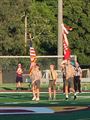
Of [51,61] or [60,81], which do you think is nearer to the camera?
[60,81]

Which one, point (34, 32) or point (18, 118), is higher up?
point (34, 32)

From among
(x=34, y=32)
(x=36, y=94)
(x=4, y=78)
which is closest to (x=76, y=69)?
(x=36, y=94)

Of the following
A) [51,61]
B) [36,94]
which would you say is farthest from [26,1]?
[36,94]

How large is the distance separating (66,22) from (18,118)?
51.3 meters

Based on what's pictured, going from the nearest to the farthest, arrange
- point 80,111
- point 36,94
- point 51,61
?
point 80,111 → point 36,94 → point 51,61

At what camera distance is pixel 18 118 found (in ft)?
56.7

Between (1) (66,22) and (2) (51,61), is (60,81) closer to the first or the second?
(2) (51,61)

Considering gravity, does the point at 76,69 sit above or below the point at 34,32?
below

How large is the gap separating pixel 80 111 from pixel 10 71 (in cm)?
2272

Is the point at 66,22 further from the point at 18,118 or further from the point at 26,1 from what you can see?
the point at 18,118

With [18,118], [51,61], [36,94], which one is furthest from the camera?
[51,61]

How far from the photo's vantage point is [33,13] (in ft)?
217

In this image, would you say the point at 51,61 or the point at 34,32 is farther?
the point at 34,32

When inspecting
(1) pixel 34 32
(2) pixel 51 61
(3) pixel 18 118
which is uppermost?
(1) pixel 34 32
